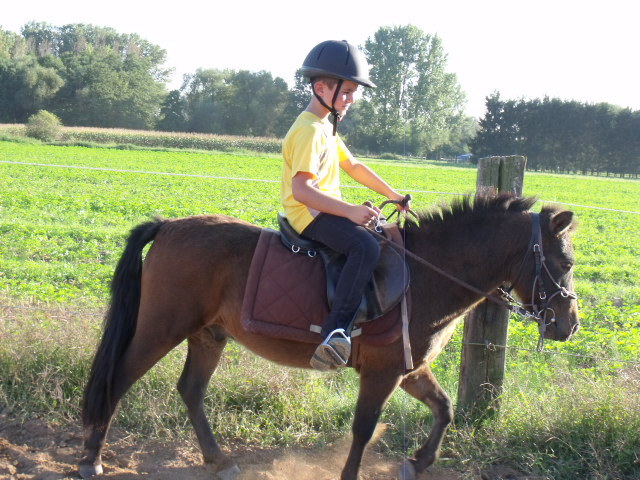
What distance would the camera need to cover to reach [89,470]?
400 cm

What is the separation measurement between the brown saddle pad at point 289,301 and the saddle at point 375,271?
7 centimetres

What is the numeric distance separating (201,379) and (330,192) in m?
1.74

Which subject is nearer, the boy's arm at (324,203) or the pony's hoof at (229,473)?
the boy's arm at (324,203)

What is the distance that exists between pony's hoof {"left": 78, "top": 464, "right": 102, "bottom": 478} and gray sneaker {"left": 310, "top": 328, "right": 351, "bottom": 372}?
178cm

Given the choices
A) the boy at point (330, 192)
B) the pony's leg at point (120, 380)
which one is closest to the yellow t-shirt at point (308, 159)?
the boy at point (330, 192)

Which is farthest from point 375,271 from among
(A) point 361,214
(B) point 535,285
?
(B) point 535,285

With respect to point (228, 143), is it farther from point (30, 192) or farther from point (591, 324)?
point (591, 324)

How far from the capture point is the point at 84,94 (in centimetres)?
5438

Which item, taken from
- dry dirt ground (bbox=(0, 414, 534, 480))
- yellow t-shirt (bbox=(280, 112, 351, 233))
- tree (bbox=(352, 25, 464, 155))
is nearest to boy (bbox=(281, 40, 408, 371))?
yellow t-shirt (bbox=(280, 112, 351, 233))

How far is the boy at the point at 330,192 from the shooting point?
352 cm

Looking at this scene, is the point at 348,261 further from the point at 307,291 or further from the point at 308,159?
the point at 308,159

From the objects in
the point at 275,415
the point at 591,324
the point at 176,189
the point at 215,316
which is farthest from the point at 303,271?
the point at 176,189

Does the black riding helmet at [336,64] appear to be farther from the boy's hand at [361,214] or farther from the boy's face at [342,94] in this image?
the boy's hand at [361,214]

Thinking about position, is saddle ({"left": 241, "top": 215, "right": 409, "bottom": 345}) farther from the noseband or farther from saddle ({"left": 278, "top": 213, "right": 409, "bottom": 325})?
the noseband
